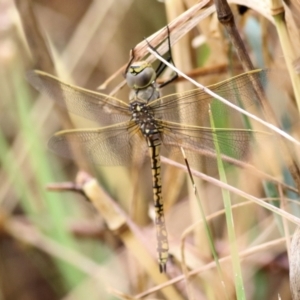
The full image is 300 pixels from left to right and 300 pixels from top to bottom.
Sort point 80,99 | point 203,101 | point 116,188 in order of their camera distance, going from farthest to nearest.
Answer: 1. point 116,188
2. point 80,99
3. point 203,101

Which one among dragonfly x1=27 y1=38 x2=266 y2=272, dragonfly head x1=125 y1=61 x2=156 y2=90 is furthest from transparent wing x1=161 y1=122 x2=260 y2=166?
dragonfly head x1=125 y1=61 x2=156 y2=90

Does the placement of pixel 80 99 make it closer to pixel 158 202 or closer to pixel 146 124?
pixel 146 124

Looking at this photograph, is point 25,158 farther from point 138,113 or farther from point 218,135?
point 218,135

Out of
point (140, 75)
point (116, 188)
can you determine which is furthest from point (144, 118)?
point (116, 188)

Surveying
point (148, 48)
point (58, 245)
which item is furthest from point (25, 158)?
point (148, 48)

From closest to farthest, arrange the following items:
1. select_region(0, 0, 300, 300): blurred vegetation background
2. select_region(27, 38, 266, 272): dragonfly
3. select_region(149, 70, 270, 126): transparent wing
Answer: select_region(149, 70, 270, 126): transparent wing, select_region(27, 38, 266, 272): dragonfly, select_region(0, 0, 300, 300): blurred vegetation background

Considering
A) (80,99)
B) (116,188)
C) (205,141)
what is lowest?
(116,188)

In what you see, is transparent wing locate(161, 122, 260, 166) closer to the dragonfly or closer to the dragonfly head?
the dragonfly
